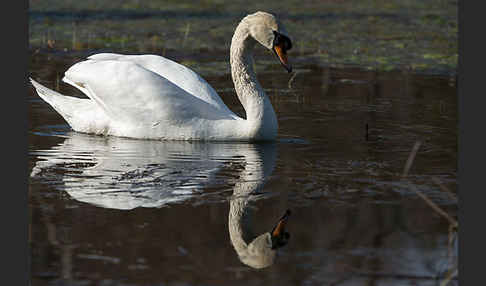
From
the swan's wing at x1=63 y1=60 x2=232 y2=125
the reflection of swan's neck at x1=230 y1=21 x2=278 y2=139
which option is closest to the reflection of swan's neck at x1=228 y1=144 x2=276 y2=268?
the reflection of swan's neck at x1=230 y1=21 x2=278 y2=139

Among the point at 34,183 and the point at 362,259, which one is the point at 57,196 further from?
the point at 362,259

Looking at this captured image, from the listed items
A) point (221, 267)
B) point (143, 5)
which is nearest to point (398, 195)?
point (221, 267)

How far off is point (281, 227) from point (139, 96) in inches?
128

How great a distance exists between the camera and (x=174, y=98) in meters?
8.57

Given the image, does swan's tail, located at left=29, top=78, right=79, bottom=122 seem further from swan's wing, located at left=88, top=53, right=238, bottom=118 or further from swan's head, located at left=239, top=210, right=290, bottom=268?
swan's head, located at left=239, top=210, right=290, bottom=268

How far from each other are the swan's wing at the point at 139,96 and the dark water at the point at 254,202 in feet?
0.88

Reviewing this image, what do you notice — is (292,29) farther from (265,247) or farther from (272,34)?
(265,247)

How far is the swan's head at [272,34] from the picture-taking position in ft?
27.9

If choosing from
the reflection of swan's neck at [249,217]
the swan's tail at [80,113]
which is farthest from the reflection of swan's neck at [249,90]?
the swan's tail at [80,113]

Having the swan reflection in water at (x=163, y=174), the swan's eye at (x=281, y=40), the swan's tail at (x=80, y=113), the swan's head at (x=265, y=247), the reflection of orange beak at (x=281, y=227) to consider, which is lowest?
the swan's head at (x=265, y=247)

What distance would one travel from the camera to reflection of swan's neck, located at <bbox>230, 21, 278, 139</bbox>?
8.56 m

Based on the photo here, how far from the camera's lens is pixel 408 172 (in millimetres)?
7352

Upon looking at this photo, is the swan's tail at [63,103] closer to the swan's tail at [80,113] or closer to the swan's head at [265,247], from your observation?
the swan's tail at [80,113]

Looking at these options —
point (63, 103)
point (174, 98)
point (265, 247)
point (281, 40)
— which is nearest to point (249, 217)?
point (265, 247)
